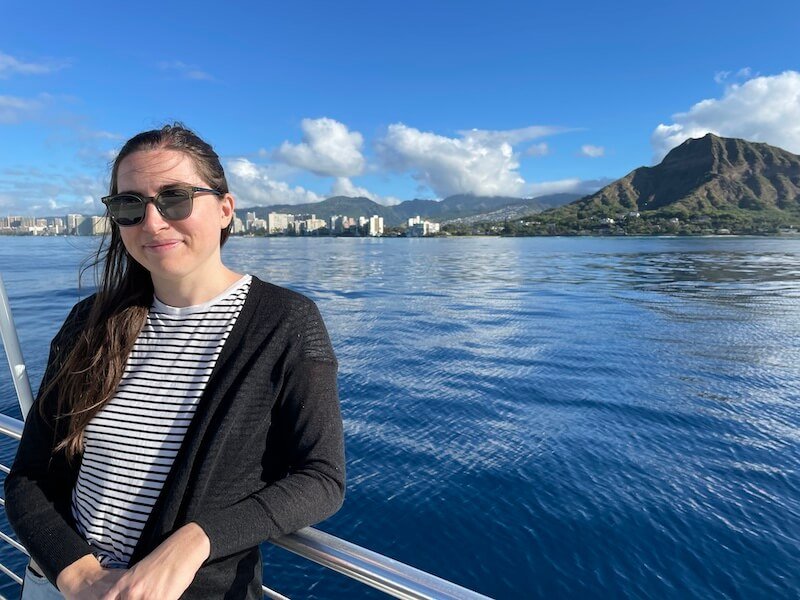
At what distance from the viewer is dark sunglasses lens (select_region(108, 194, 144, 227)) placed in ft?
4.23

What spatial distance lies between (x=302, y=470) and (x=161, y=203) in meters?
0.74

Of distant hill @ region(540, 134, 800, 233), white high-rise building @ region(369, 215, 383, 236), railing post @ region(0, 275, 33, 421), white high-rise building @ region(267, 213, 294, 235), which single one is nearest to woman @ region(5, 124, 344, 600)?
railing post @ region(0, 275, 33, 421)

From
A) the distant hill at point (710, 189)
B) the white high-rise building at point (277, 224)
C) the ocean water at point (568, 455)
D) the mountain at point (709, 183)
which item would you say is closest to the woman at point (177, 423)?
the ocean water at point (568, 455)

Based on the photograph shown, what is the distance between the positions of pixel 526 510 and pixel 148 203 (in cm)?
508

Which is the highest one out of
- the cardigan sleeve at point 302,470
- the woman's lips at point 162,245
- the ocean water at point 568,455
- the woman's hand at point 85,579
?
the woman's lips at point 162,245

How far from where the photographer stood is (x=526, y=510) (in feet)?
17.4

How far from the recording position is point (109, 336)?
133 centimetres

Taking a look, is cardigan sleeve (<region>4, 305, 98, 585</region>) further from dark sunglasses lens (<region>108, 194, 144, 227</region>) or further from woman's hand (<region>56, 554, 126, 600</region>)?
dark sunglasses lens (<region>108, 194, 144, 227</region>)

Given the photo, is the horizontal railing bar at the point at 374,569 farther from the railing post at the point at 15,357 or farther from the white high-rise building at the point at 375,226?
the white high-rise building at the point at 375,226

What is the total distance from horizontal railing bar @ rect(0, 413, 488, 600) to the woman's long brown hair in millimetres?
574

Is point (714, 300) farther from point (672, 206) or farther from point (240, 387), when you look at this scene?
point (672, 206)

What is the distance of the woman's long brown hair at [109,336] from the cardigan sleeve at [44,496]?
50 mm

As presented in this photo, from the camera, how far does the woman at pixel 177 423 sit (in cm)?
111

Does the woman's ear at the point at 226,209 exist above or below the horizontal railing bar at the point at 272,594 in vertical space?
above
